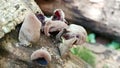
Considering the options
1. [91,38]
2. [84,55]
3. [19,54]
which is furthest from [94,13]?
[19,54]

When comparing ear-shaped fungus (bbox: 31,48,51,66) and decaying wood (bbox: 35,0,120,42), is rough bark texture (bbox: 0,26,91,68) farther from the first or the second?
decaying wood (bbox: 35,0,120,42)

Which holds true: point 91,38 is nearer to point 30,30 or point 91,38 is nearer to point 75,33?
point 75,33

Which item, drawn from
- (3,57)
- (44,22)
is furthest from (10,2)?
(3,57)

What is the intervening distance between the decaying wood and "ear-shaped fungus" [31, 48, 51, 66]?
1848 mm

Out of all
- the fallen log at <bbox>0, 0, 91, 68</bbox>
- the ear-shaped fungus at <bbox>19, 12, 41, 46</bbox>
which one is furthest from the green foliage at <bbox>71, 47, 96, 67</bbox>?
the ear-shaped fungus at <bbox>19, 12, 41, 46</bbox>

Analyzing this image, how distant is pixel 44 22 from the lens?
145 cm

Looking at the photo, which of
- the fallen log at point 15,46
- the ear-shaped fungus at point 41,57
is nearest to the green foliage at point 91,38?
the fallen log at point 15,46

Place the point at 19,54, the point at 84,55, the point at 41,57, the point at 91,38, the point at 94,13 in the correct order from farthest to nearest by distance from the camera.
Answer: the point at 91,38 → the point at 94,13 → the point at 84,55 → the point at 19,54 → the point at 41,57

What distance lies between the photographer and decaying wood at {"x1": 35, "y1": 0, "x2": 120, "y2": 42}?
301cm

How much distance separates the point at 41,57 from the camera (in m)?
1.23

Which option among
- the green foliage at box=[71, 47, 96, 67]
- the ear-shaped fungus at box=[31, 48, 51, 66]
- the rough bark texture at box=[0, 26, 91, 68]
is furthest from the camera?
the green foliage at box=[71, 47, 96, 67]

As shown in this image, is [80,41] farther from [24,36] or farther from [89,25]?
[89,25]

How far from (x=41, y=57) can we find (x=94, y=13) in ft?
6.25

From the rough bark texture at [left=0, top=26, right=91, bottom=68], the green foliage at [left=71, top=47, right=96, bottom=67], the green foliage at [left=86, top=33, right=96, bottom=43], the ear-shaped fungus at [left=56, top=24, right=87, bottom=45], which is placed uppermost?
the ear-shaped fungus at [left=56, top=24, right=87, bottom=45]
